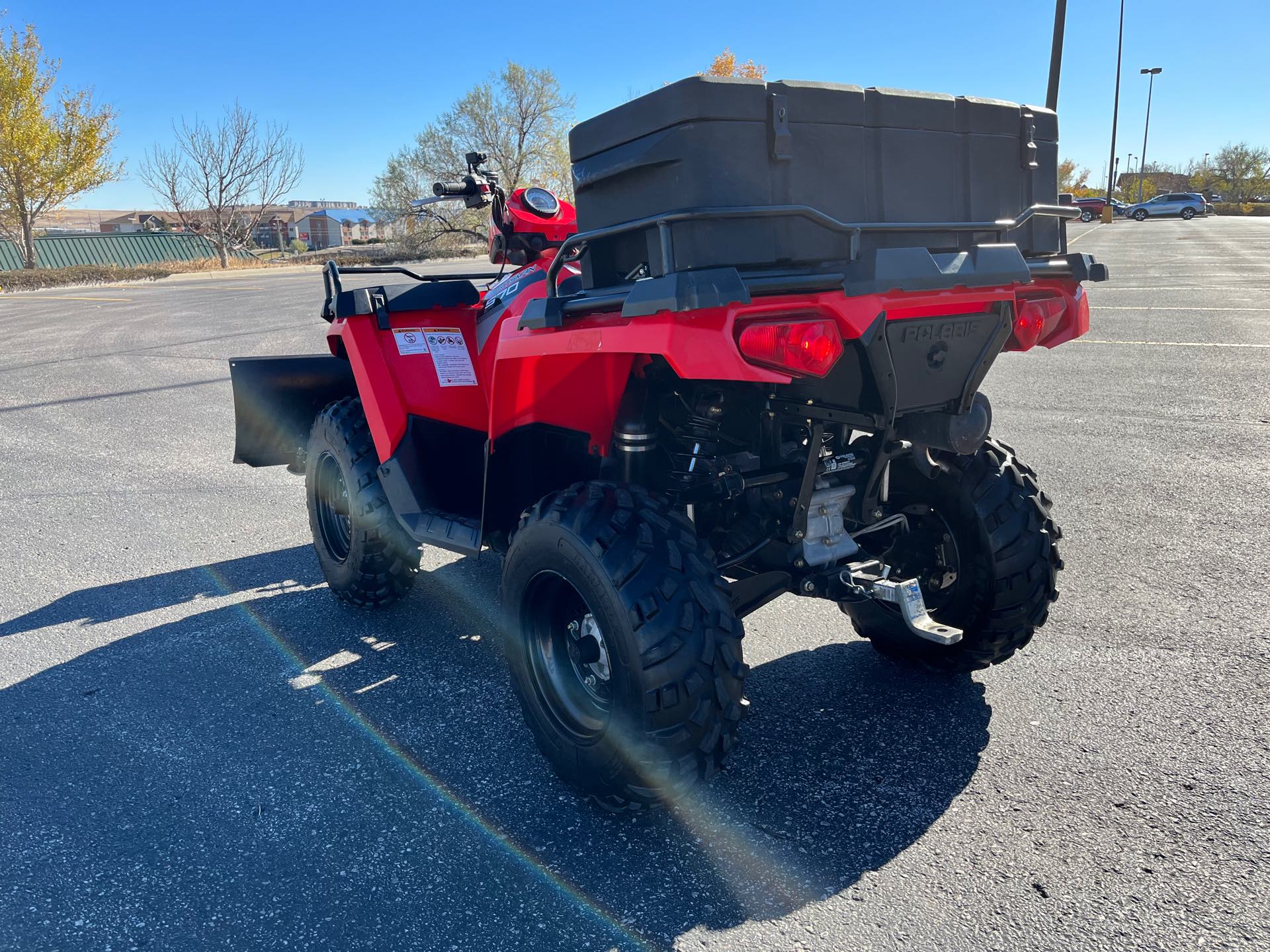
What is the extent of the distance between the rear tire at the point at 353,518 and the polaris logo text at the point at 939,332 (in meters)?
2.21

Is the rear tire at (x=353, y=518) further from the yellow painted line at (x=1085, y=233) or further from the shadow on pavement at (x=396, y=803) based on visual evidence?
the yellow painted line at (x=1085, y=233)

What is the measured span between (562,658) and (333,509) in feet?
6.07

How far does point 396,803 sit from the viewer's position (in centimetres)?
277

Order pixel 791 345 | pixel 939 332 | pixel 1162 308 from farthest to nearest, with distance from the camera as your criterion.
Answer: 1. pixel 1162 308
2. pixel 939 332
3. pixel 791 345

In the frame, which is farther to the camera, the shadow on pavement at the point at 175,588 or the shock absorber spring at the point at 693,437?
the shadow on pavement at the point at 175,588

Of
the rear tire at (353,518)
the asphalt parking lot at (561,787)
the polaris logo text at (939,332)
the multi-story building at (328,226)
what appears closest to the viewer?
the asphalt parking lot at (561,787)

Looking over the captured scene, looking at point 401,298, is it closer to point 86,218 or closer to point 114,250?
point 114,250

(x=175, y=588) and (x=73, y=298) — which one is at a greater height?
(x=73, y=298)

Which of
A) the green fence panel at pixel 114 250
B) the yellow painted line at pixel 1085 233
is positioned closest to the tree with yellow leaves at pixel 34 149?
the green fence panel at pixel 114 250

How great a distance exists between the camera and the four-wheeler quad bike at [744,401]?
2.17m

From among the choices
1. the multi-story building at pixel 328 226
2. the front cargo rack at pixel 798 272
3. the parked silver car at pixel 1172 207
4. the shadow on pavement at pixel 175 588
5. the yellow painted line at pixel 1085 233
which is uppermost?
the multi-story building at pixel 328 226

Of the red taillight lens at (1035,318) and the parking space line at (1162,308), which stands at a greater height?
the red taillight lens at (1035,318)

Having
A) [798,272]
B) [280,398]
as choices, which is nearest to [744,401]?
[798,272]

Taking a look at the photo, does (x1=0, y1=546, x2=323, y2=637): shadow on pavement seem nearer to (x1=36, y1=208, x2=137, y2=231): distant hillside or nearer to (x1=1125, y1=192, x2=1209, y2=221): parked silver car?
(x1=1125, y1=192, x2=1209, y2=221): parked silver car
